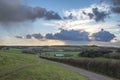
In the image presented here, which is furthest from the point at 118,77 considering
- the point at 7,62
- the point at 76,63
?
the point at 76,63

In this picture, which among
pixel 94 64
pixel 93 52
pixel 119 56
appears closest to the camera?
pixel 94 64

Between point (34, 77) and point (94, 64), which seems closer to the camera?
point (34, 77)

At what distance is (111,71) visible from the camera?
136ft

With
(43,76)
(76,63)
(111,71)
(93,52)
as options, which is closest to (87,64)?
(76,63)

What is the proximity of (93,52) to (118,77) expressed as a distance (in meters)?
64.8

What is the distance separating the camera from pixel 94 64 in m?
50.6

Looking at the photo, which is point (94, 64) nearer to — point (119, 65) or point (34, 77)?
point (119, 65)

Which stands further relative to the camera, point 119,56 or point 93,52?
point 93,52

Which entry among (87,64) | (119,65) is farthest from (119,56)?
(119,65)

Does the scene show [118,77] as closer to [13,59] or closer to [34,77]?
[34,77]

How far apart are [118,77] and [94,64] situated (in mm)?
12046

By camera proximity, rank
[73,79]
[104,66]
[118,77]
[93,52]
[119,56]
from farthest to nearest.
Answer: [93,52], [119,56], [104,66], [118,77], [73,79]

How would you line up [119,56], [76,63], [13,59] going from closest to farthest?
1. [13,59]
2. [76,63]
3. [119,56]

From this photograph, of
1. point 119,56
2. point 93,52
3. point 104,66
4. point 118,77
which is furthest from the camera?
point 93,52
